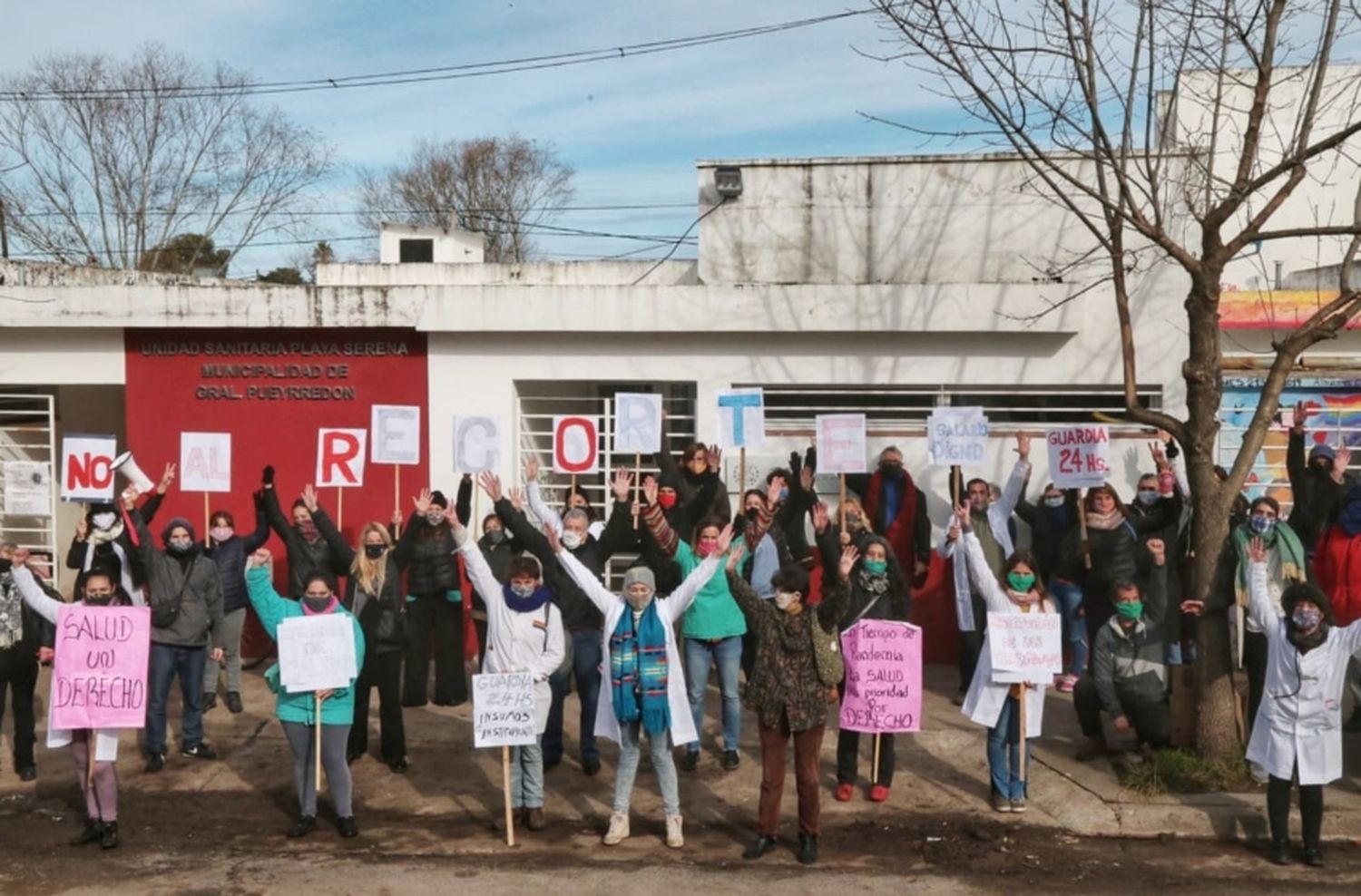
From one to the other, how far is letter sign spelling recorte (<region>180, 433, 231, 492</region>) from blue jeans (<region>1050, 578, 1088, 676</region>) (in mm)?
6791

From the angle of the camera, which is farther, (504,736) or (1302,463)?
(1302,463)

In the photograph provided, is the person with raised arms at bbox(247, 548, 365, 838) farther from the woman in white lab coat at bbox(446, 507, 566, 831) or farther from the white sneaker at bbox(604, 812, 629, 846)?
the white sneaker at bbox(604, 812, 629, 846)

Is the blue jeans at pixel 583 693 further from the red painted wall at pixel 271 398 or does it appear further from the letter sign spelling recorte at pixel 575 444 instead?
the red painted wall at pixel 271 398

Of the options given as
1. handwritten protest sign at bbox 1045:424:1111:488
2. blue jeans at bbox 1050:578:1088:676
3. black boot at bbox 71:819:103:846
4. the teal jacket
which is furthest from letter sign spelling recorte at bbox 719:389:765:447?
black boot at bbox 71:819:103:846

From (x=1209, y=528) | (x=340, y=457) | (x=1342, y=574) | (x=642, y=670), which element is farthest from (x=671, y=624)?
(x=1342, y=574)

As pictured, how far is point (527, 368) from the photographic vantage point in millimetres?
13203

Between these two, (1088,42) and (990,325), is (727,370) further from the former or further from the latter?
(1088,42)

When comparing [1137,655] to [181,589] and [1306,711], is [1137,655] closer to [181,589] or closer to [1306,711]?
[1306,711]

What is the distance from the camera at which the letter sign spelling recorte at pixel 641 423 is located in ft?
37.0

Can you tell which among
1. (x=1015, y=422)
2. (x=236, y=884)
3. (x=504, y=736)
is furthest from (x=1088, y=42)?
(x=236, y=884)

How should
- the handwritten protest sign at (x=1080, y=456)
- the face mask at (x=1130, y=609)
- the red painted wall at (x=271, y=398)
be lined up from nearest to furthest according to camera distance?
1. the face mask at (x=1130, y=609)
2. the handwritten protest sign at (x=1080, y=456)
3. the red painted wall at (x=271, y=398)

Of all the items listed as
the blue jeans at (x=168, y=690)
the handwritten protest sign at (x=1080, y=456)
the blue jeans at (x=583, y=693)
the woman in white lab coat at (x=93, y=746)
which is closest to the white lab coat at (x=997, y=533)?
the handwritten protest sign at (x=1080, y=456)

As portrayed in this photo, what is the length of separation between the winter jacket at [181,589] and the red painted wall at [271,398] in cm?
336

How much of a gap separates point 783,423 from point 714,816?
4947 mm
